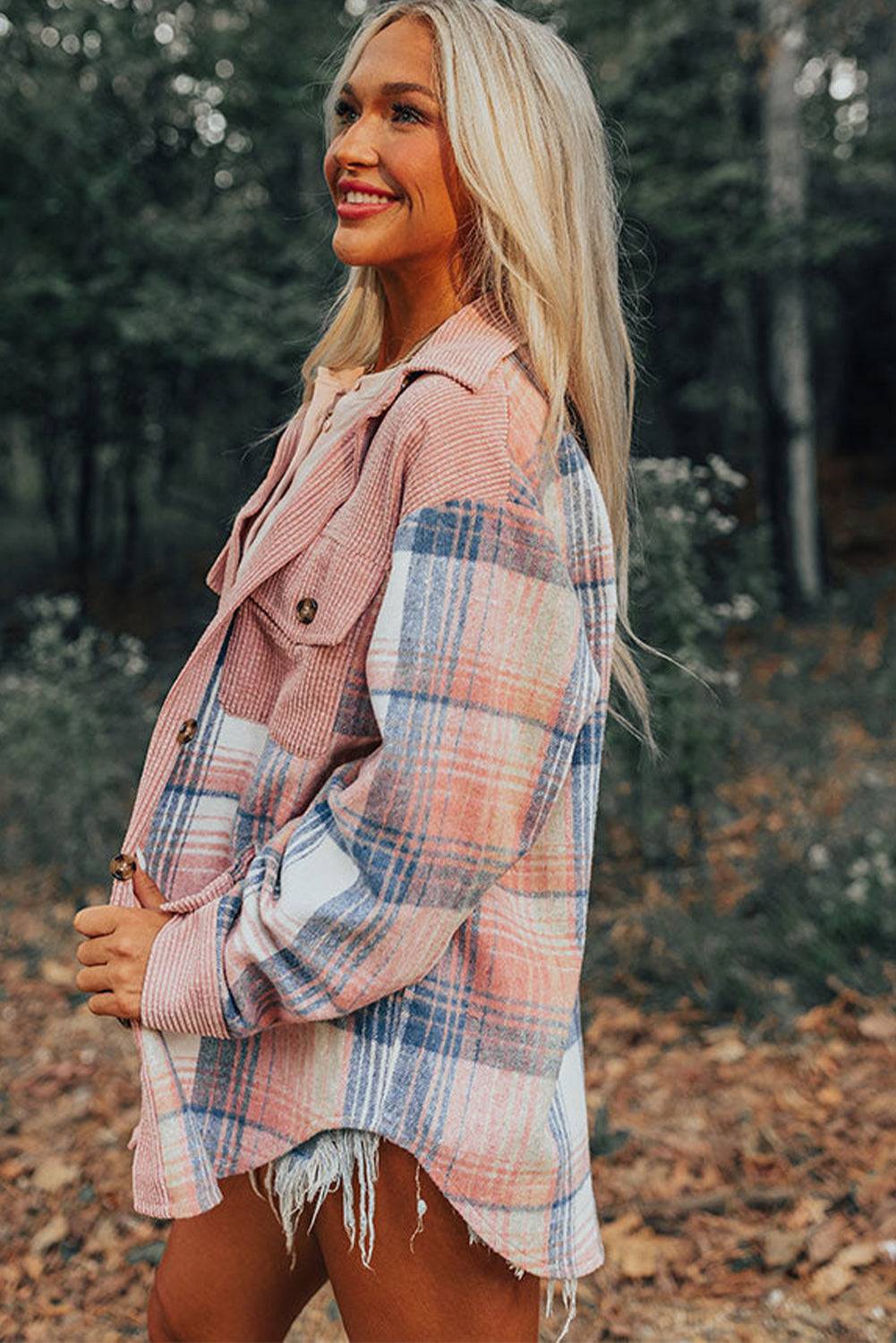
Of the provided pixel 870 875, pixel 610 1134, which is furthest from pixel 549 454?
pixel 870 875

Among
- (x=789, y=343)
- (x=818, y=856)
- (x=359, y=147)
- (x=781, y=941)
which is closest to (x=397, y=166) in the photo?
(x=359, y=147)

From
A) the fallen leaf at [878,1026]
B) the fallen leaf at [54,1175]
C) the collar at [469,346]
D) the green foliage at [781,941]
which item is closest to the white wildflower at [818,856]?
the green foliage at [781,941]

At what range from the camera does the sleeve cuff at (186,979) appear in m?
1.25

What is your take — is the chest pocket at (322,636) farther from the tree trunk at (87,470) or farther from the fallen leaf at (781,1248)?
the tree trunk at (87,470)

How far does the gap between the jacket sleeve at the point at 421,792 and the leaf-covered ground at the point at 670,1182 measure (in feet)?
5.94

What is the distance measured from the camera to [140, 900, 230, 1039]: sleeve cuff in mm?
1249

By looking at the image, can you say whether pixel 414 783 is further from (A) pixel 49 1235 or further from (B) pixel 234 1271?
(A) pixel 49 1235

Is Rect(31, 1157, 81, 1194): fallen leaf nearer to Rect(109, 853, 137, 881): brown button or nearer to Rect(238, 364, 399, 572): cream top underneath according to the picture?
Rect(109, 853, 137, 881): brown button

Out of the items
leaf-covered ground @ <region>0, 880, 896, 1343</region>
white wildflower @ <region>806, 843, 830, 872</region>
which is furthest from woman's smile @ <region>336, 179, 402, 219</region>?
white wildflower @ <region>806, 843, 830, 872</region>

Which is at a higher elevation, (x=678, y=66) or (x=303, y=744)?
(x=678, y=66)

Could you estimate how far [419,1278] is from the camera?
1.38m

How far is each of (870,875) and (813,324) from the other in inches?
426

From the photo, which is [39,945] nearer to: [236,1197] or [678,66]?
[236,1197]

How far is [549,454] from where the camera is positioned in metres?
1.31
